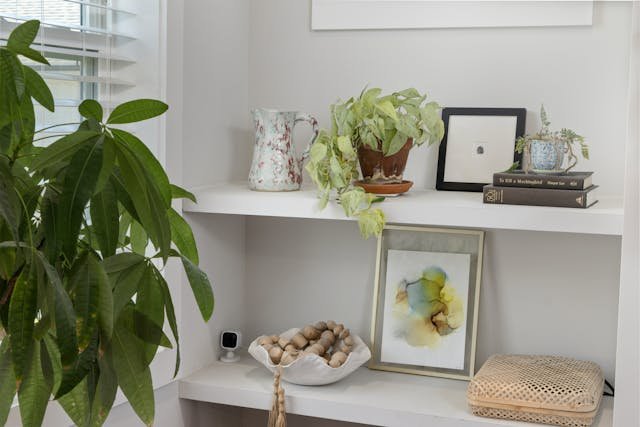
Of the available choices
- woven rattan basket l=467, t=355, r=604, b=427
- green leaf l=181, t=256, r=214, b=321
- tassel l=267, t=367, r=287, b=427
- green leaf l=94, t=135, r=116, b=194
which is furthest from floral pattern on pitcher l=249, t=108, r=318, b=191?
green leaf l=94, t=135, r=116, b=194

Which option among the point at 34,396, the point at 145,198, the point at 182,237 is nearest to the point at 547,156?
the point at 182,237

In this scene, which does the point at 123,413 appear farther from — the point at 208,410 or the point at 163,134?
the point at 163,134

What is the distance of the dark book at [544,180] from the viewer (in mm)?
1702

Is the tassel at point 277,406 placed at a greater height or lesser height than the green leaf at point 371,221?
lesser

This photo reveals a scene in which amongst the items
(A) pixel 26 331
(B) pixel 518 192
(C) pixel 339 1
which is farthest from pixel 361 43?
(A) pixel 26 331

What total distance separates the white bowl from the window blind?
2.16 ft

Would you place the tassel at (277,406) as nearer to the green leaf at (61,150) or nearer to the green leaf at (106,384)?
the green leaf at (106,384)

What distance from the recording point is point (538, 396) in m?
1.74

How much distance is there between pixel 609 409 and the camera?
186cm

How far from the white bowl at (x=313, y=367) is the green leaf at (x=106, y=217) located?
100cm

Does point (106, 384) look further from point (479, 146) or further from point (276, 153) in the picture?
point (479, 146)

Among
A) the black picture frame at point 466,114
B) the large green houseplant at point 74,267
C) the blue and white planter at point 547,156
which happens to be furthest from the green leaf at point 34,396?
the black picture frame at point 466,114

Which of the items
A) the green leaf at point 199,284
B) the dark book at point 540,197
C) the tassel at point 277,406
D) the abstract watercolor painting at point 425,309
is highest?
the dark book at point 540,197

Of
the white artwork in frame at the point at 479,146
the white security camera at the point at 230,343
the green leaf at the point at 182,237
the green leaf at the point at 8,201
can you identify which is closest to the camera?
the green leaf at the point at 8,201
